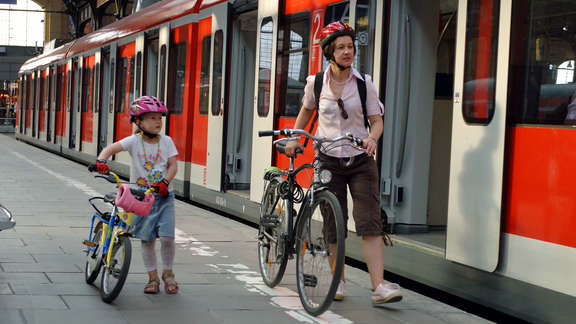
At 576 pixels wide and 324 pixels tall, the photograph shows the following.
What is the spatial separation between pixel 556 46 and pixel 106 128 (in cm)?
1672

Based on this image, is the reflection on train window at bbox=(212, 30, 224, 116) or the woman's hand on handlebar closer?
the woman's hand on handlebar

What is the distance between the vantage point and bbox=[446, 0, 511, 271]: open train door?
226 inches

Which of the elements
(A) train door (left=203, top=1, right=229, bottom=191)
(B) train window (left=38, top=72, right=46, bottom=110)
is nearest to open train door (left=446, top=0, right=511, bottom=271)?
(A) train door (left=203, top=1, right=229, bottom=191)

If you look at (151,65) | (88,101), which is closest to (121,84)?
(151,65)

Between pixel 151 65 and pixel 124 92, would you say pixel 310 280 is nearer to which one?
pixel 151 65

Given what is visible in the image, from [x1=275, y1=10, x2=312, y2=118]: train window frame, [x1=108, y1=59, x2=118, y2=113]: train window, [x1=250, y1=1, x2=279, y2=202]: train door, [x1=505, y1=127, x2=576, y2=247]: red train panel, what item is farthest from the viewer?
[x1=108, y1=59, x2=118, y2=113]: train window

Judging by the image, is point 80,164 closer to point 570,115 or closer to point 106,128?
point 106,128

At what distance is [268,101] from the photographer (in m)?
9.90

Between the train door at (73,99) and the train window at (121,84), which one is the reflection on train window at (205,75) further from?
the train door at (73,99)

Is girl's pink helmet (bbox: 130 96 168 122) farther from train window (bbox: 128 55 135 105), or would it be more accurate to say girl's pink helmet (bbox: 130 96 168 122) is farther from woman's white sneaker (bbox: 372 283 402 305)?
train window (bbox: 128 55 135 105)

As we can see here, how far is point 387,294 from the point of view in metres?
5.81

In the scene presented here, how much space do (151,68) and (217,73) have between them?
13.6 ft

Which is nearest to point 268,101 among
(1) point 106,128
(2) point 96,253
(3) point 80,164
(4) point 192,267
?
(4) point 192,267

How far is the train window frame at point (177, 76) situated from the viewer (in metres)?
13.7
